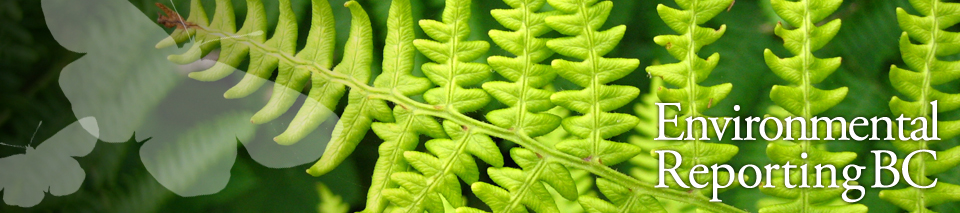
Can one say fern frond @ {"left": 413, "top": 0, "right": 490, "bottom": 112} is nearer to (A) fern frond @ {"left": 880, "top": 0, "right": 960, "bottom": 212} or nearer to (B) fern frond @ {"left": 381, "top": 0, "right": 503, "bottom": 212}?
(B) fern frond @ {"left": 381, "top": 0, "right": 503, "bottom": 212}

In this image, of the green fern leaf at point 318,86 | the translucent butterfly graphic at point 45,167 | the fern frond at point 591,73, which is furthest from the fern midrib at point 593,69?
the translucent butterfly graphic at point 45,167

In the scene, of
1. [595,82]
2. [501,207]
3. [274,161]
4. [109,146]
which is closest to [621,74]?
[595,82]

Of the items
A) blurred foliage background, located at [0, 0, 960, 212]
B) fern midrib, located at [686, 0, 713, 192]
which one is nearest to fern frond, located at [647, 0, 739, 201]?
fern midrib, located at [686, 0, 713, 192]

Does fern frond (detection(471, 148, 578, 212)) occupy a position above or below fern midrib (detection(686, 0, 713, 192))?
below

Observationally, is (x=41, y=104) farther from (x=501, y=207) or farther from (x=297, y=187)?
(x=501, y=207)

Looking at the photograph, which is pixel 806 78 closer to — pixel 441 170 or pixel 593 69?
pixel 593 69
